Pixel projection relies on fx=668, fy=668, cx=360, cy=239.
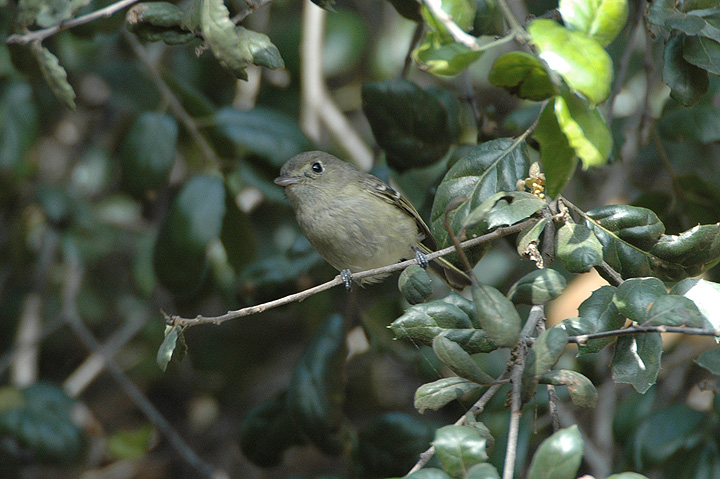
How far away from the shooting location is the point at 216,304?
4953 millimetres

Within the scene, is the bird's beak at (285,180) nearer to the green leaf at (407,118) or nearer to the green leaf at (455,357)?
the green leaf at (407,118)

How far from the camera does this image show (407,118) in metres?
2.40

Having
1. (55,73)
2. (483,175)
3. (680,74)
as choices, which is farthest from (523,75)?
(55,73)

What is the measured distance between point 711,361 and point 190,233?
1830 mm

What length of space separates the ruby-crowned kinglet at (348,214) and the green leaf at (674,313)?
139 cm

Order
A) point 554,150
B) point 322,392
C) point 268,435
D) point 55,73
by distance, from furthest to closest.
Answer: point 268,435
point 322,392
point 55,73
point 554,150

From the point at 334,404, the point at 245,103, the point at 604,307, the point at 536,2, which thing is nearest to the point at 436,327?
the point at 604,307

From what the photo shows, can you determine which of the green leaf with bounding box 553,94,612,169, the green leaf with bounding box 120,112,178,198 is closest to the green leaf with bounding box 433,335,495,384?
the green leaf with bounding box 553,94,612,169

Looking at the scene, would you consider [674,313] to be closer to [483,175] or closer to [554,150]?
[554,150]

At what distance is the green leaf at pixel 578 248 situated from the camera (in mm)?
1515

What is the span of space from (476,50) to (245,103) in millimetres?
3201

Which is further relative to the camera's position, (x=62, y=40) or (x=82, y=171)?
(x=82, y=171)

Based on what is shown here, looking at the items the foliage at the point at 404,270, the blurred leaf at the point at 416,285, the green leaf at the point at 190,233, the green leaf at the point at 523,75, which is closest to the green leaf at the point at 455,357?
the foliage at the point at 404,270

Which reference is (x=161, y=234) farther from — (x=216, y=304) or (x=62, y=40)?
(x=216, y=304)
